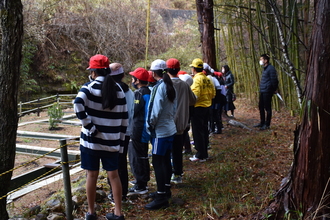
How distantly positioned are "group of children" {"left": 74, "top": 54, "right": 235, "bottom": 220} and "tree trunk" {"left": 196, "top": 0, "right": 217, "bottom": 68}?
3284 mm

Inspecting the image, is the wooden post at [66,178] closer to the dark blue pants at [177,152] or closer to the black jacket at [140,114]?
the black jacket at [140,114]

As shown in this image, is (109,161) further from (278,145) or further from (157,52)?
(157,52)

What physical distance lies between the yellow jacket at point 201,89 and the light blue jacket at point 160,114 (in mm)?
1457

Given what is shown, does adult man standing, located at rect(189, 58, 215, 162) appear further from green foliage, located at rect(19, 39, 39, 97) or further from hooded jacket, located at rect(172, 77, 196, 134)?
green foliage, located at rect(19, 39, 39, 97)

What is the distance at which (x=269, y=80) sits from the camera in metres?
6.77

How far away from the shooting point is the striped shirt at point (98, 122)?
276 centimetres

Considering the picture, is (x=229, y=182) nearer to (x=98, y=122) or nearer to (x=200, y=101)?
(x=200, y=101)

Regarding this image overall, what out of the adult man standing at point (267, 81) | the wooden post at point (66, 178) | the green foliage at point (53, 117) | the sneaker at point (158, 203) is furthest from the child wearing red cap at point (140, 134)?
the green foliage at point (53, 117)

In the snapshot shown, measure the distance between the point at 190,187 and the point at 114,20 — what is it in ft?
61.3

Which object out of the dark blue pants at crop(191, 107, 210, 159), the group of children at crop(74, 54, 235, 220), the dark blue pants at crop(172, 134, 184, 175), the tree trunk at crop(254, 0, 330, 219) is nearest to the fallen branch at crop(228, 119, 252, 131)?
the dark blue pants at crop(191, 107, 210, 159)

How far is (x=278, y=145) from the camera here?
5.87 meters

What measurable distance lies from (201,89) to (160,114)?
1.69m

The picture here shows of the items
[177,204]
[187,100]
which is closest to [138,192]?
[177,204]

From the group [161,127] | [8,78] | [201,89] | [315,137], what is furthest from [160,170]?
[201,89]
